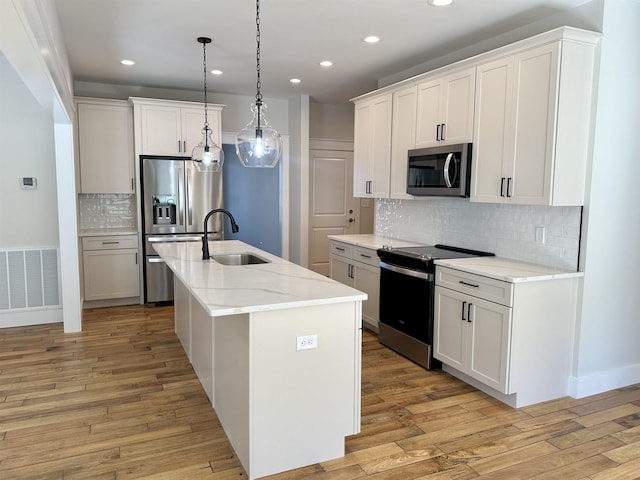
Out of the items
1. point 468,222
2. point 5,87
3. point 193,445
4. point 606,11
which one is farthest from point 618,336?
point 5,87

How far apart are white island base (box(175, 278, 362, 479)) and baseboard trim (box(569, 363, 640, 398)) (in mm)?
1691

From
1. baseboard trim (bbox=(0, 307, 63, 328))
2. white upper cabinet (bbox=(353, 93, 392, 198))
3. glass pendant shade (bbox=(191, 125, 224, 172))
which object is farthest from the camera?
baseboard trim (bbox=(0, 307, 63, 328))

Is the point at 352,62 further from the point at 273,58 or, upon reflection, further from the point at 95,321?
the point at 95,321

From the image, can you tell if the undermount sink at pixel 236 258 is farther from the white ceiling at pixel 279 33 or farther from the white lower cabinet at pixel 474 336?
the white ceiling at pixel 279 33

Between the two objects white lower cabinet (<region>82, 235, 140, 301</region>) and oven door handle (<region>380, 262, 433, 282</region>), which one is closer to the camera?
oven door handle (<region>380, 262, 433, 282</region>)

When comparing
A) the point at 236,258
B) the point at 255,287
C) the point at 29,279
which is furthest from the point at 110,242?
the point at 255,287

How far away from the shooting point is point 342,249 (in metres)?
5.03

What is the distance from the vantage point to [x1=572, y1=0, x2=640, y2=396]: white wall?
10.1 feet

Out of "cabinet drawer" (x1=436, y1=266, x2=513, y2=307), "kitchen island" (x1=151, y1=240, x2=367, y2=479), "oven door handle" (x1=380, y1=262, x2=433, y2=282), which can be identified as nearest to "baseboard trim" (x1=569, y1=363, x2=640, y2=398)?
"cabinet drawer" (x1=436, y1=266, x2=513, y2=307)

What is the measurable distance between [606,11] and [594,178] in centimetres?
105

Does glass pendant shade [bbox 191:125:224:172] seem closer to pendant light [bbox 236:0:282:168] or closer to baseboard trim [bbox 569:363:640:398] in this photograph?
pendant light [bbox 236:0:282:168]

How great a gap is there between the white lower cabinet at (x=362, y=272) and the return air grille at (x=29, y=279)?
2925mm

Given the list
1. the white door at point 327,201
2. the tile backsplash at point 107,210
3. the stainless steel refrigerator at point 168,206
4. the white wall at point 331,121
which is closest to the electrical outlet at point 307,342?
the stainless steel refrigerator at point 168,206

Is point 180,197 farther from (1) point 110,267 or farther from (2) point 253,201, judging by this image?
(2) point 253,201
